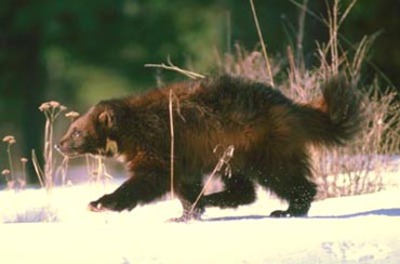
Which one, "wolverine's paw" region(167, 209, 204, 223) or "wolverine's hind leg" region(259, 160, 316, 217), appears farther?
"wolverine's hind leg" region(259, 160, 316, 217)

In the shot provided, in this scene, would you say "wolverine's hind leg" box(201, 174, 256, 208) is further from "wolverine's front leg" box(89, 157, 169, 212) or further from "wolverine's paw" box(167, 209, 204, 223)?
"wolverine's front leg" box(89, 157, 169, 212)

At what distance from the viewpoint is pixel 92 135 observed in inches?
348

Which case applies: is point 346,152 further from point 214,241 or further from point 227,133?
point 214,241

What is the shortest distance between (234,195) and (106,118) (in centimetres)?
100

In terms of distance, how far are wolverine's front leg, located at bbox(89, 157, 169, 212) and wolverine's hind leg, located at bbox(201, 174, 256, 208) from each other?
691 mm

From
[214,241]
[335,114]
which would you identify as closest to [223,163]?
[335,114]

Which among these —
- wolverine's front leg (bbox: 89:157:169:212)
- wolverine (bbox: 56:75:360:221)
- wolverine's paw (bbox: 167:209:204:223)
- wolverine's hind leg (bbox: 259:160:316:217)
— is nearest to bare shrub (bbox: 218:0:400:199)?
wolverine (bbox: 56:75:360:221)

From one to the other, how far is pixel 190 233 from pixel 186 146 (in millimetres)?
1758

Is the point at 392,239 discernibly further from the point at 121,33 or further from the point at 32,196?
the point at 121,33

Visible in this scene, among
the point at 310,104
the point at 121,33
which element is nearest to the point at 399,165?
the point at 310,104

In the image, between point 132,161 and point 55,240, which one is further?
point 132,161

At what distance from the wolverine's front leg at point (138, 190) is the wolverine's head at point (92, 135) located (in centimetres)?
44

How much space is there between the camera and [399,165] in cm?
1100

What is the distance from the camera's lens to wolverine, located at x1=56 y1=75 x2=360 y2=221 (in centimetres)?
836
